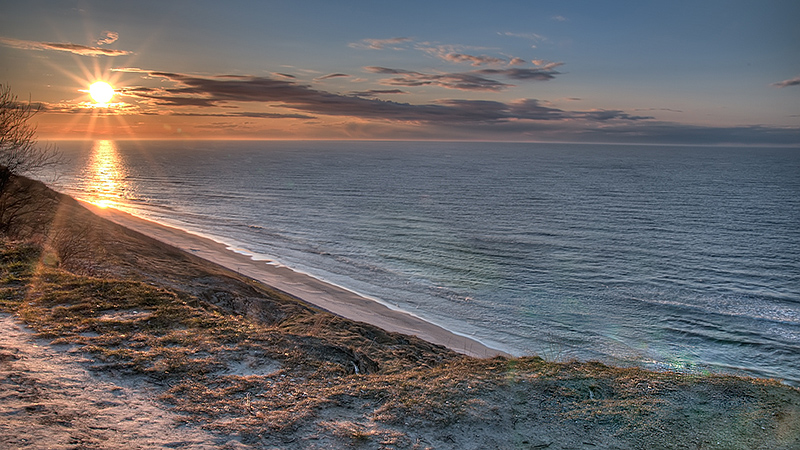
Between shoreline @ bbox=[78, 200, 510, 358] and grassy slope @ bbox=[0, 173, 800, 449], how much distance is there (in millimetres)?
7303

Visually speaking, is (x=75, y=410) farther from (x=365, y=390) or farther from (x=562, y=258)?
(x=562, y=258)

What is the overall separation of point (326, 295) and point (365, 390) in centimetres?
1779

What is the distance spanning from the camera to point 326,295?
26625 millimetres

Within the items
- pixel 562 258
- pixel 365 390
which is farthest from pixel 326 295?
pixel 562 258

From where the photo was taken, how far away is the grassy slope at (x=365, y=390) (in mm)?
7770

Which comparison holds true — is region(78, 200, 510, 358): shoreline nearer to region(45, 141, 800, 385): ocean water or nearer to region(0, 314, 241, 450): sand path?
region(45, 141, 800, 385): ocean water

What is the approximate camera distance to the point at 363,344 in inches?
602

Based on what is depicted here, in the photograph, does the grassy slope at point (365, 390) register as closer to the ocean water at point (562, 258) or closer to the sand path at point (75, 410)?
the sand path at point (75, 410)

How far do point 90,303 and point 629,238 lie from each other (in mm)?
39699

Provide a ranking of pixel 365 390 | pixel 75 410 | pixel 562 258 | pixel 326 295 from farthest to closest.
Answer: pixel 562 258 < pixel 326 295 < pixel 365 390 < pixel 75 410

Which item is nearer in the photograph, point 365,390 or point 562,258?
point 365,390

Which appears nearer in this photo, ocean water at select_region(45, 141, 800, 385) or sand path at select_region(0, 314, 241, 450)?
sand path at select_region(0, 314, 241, 450)

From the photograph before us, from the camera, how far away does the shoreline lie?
2094 cm

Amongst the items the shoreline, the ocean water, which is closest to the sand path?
the shoreline
